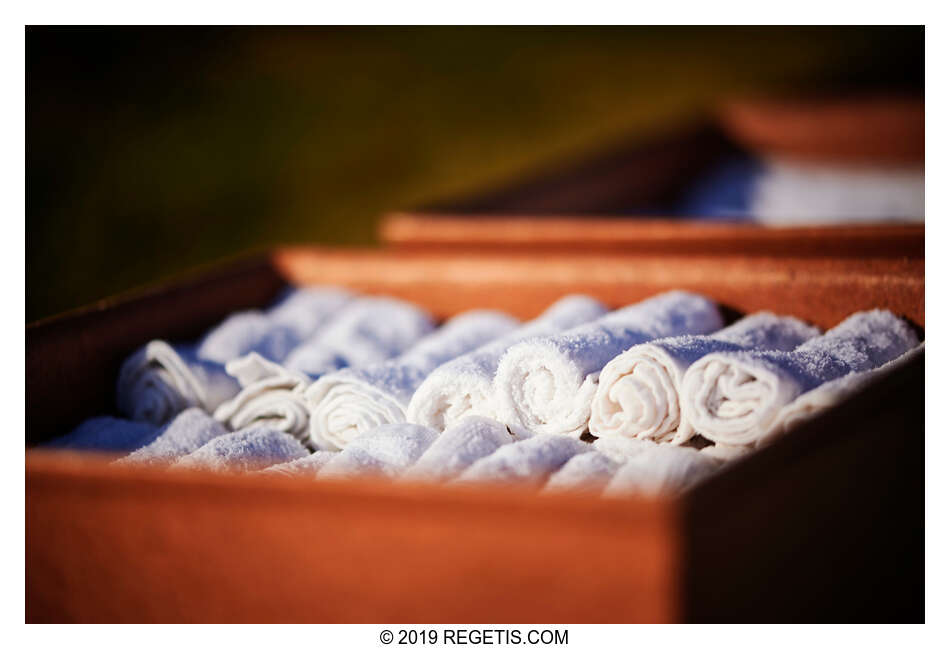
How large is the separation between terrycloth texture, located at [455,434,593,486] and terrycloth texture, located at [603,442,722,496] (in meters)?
0.08

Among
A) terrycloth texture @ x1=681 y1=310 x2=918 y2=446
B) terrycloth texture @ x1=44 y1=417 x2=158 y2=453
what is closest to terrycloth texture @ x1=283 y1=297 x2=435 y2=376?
terrycloth texture @ x1=44 y1=417 x2=158 y2=453

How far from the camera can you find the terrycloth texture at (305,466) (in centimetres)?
129

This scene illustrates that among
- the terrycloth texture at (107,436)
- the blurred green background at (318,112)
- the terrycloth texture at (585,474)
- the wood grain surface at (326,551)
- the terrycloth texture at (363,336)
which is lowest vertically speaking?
the wood grain surface at (326,551)

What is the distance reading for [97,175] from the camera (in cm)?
560

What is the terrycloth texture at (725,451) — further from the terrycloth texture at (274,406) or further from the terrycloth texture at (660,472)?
A: the terrycloth texture at (274,406)

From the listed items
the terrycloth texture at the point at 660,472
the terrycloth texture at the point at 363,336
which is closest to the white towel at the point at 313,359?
the terrycloth texture at the point at 363,336

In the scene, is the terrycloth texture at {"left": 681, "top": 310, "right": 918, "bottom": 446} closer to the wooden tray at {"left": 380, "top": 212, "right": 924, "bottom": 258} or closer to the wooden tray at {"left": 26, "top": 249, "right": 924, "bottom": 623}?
the wooden tray at {"left": 26, "top": 249, "right": 924, "bottom": 623}

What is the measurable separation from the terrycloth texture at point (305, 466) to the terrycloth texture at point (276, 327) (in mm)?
442

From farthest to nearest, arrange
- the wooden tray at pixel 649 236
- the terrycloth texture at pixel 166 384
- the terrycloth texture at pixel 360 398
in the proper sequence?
the wooden tray at pixel 649 236
the terrycloth texture at pixel 166 384
the terrycloth texture at pixel 360 398

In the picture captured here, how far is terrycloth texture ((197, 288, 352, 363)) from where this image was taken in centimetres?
178

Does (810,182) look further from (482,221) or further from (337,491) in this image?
(337,491)
